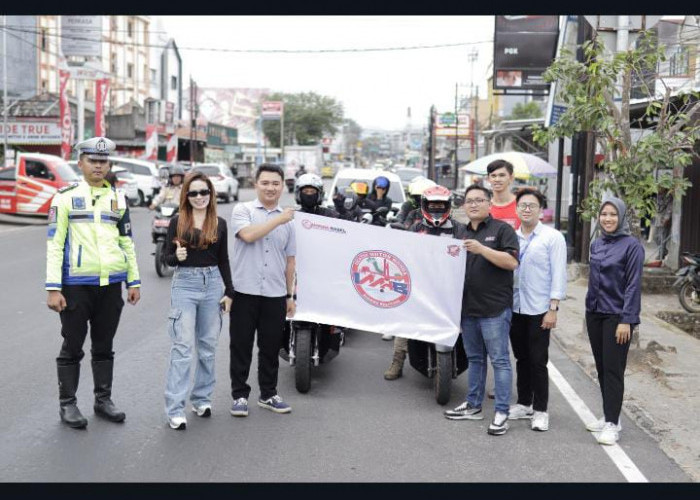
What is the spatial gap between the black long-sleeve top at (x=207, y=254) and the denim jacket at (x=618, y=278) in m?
2.71

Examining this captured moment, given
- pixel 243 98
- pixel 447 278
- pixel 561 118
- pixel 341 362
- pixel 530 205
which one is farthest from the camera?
pixel 243 98

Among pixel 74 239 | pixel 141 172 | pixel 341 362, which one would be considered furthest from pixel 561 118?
pixel 141 172

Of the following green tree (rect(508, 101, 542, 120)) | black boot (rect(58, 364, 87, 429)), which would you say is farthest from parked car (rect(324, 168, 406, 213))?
green tree (rect(508, 101, 542, 120))

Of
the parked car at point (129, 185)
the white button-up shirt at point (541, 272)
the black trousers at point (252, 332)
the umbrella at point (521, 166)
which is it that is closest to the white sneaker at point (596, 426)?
the white button-up shirt at point (541, 272)

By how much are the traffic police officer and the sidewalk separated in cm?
397

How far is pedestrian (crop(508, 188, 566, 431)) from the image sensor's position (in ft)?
20.7

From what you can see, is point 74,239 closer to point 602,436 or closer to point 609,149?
point 602,436

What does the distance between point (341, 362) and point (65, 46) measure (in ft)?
104

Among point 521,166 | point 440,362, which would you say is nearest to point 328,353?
point 440,362

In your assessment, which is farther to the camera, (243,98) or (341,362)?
(243,98)

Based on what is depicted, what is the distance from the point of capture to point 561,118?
30.5ft

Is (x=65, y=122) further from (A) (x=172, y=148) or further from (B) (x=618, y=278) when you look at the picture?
(B) (x=618, y=278)

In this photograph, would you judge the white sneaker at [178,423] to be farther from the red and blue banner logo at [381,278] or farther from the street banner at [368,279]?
the red and blue banner logo at [381,278]

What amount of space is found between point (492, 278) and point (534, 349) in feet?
2.18
